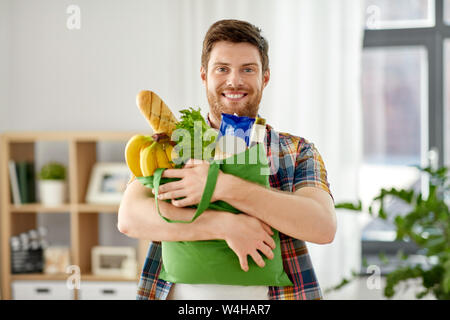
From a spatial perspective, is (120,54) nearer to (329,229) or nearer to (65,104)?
(65,104)

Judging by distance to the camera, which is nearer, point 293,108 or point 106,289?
point 293,108

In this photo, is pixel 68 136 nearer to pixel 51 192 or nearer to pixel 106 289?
pixel 51 192

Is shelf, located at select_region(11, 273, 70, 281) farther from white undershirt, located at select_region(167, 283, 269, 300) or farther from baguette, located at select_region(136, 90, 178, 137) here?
baguette, located at select_region(136, 90, 178, 137)

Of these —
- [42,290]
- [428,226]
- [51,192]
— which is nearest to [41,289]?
[42,290]

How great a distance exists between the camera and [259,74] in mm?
536

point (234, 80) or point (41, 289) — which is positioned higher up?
point (234, 80)

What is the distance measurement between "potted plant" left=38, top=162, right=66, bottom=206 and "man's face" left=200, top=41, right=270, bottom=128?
1751 millimetres

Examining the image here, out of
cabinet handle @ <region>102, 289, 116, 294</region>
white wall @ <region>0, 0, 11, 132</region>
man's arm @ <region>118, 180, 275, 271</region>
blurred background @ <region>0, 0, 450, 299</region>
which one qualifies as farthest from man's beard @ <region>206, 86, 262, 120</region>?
white wall @ <region>0, 0, 11, 132</region>

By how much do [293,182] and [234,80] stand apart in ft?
0.57

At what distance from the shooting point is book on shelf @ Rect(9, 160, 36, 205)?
211 cm

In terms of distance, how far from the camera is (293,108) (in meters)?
1.90

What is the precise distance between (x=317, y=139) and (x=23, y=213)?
4.52ft

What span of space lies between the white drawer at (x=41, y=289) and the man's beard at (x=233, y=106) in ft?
5.66
